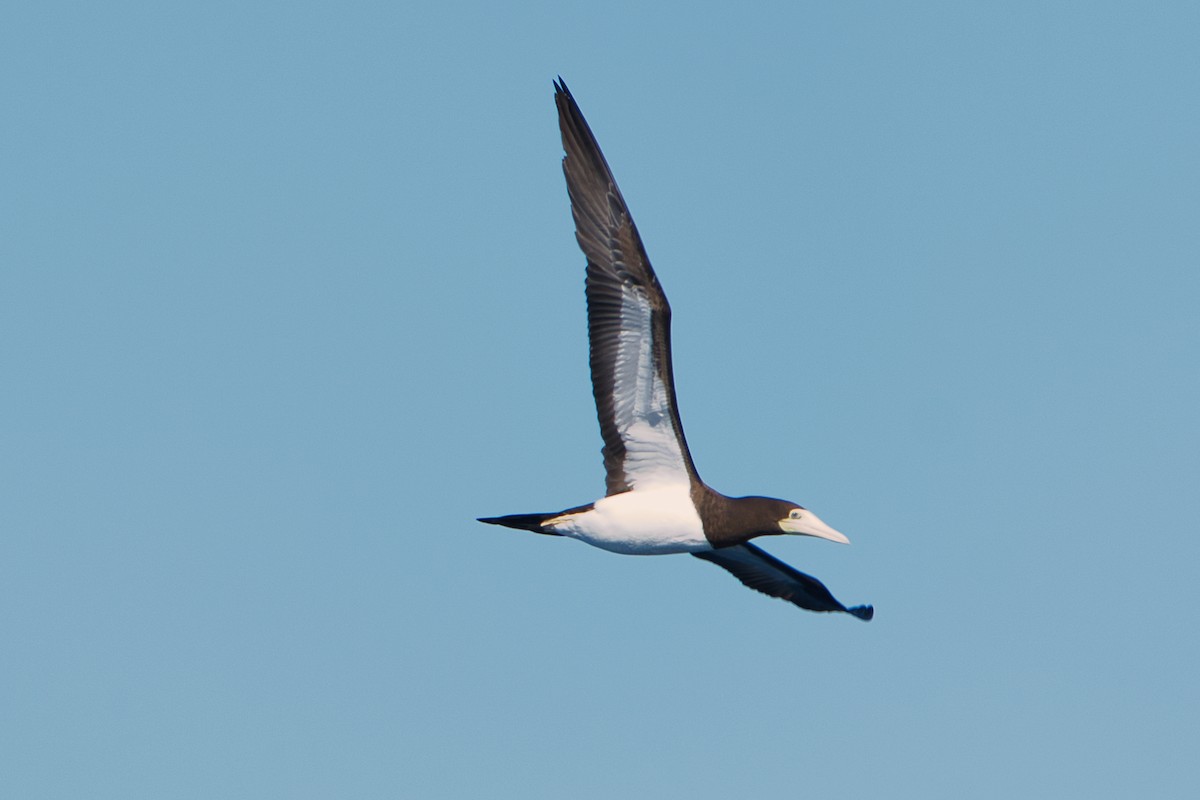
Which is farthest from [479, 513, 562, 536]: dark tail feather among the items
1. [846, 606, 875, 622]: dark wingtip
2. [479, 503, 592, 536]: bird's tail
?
[846, 606, 875, 622]: dark wingtip

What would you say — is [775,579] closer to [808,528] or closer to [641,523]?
[808,528]

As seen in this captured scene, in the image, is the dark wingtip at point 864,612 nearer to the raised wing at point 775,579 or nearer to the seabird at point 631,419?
the raised wing at point 775,579

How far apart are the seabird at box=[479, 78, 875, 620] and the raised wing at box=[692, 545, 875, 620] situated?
8.00 feet

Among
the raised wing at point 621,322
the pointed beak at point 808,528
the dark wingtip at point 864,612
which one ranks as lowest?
the dark wingtip at point 864,612

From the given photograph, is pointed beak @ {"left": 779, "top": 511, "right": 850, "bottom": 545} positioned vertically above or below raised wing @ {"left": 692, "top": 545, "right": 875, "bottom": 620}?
above

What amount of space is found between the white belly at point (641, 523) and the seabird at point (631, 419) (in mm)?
13

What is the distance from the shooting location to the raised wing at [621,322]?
22094mm

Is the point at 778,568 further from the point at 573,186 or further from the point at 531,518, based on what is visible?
the point at 573,186

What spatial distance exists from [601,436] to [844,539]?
3.36m

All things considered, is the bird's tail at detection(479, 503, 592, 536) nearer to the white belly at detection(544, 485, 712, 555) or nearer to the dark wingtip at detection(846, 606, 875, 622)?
the white belly at detection(544, 485, 712, 555)

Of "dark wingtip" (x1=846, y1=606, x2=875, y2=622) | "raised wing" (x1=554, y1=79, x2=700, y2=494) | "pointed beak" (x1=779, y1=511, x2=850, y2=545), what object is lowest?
"dark wingtip" (x1=846, y1=606, x2=875, y2=622)

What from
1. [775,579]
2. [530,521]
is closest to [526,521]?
[530,521]

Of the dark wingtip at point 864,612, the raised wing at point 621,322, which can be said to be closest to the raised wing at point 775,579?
the dark wingtip at point 864,612

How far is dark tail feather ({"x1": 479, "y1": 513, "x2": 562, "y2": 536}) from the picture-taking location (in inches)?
906
